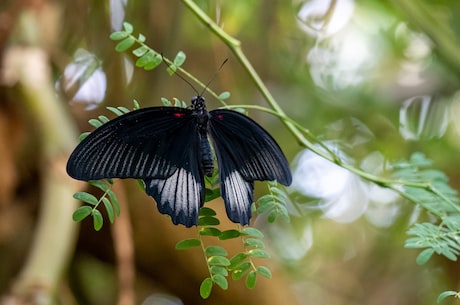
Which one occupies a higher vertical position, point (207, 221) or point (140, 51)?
point (140, 51)

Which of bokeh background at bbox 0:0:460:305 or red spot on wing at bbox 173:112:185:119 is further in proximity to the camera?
bokeh background at bbox 0:0:460:305

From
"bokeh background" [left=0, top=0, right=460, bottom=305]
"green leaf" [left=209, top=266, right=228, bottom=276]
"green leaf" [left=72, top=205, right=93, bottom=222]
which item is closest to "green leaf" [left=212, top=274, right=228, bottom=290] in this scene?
"green leaf" [left=209, top=266, right=228, bottom=276]

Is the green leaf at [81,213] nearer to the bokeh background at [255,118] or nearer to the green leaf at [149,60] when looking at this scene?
the green leaf at [149,60]

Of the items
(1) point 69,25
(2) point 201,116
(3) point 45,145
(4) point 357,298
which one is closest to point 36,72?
(3) point 45,145

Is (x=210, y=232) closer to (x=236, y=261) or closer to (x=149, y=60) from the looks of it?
(x=236, y=261)

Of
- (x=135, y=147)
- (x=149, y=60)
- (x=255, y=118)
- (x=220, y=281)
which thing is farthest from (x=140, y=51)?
(x=255, y=118)

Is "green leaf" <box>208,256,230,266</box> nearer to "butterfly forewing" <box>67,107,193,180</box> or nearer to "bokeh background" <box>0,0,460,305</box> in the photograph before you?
"butterfly forewing" <box>67,107,193,180</box>

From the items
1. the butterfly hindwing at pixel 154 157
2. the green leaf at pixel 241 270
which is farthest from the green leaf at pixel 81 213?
the green leaf at pixel 241 270
